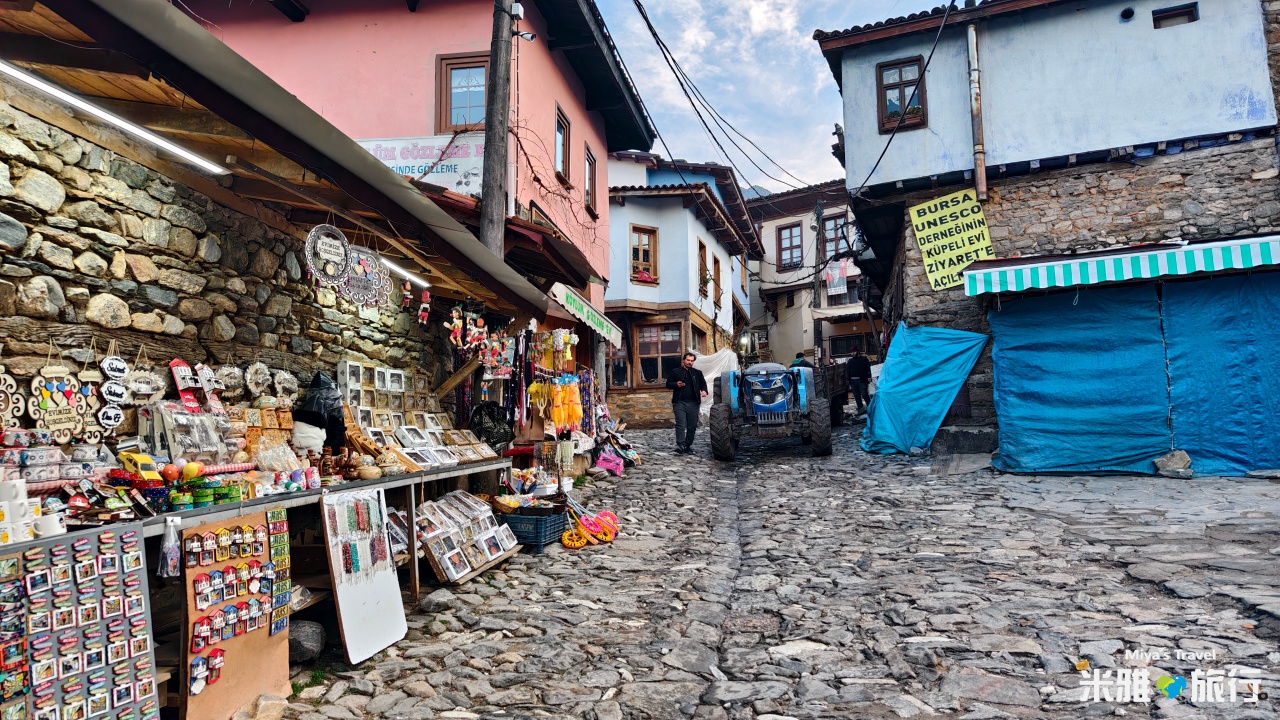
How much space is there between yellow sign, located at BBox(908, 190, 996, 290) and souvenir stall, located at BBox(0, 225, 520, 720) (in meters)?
9.43

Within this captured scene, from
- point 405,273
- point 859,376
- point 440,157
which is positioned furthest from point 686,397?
point 859,376

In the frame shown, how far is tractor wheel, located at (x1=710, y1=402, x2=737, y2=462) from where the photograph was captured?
40.0ft

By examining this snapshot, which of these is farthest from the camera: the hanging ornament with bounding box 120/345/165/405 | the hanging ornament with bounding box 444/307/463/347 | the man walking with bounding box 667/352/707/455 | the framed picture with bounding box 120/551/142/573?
the man walking with bounding box 667/352/707/455

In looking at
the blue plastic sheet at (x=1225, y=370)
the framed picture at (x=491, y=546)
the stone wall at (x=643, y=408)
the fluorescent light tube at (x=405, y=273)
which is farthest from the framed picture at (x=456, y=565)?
the stone wall at (x=643, y=408)

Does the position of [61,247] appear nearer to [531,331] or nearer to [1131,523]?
[531,331]

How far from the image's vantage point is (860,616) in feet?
15.7

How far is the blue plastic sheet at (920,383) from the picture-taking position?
37.4 ft

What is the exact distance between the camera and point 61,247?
3670 mm

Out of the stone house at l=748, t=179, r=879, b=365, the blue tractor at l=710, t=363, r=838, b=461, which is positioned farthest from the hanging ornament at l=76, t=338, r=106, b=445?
the stone house at l=748, t=179, r=879, b=365

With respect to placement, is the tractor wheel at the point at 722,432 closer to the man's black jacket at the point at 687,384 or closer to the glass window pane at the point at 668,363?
the man's black jacket at the point at 687,384

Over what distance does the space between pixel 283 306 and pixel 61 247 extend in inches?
73.1

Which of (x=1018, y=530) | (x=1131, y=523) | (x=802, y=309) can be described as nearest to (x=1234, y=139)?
(x=1131, y=523)

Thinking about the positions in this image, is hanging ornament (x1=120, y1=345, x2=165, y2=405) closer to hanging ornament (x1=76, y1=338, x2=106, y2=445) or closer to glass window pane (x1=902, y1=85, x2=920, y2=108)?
hanging ornament (x1=76, y1=338, x2=106, y2=445)

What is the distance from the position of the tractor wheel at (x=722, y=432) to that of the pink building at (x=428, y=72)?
376 centimetres
